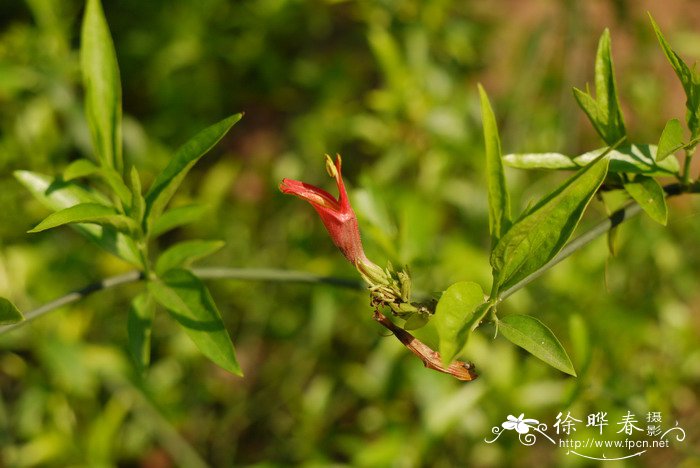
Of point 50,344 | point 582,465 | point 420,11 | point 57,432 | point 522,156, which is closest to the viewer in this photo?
point 522,156

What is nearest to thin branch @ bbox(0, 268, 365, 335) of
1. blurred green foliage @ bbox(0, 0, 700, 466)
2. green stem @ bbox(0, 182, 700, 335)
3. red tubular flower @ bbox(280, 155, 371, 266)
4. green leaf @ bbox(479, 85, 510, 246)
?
green stem @ bbox(0, 182, 700, 335)

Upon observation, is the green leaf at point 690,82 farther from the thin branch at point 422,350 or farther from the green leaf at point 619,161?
the thin branch at point 422,350

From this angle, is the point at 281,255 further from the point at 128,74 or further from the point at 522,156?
the point at 522,156

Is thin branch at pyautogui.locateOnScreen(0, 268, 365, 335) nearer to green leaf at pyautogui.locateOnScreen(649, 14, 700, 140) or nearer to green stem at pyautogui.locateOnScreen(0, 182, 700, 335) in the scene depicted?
green stem at pyautogui.locateOnScreen(0, 182, 700, 335)

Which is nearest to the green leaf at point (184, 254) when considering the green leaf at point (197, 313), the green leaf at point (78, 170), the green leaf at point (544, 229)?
the green leaf at point (197, 313)

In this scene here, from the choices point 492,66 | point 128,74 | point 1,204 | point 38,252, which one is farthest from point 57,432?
point 492,66

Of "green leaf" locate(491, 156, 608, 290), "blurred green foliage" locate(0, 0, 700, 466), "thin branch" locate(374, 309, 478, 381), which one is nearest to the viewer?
"green leaf" locate(491, 156, 608, 290)
